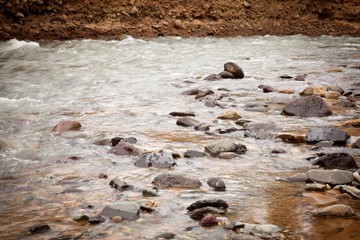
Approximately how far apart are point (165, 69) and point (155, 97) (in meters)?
2.10

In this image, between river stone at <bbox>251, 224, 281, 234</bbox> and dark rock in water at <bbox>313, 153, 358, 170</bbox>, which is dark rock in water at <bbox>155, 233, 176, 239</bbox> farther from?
dark rock in water at <bbox>313, 153, 358, 170</bbox>

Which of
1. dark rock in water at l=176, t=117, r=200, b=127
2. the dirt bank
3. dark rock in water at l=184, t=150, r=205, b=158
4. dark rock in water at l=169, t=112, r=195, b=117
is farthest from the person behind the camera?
the dirt bank

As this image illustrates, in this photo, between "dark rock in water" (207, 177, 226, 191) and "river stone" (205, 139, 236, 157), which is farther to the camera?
"river stone" (205, 139, 236, 157)

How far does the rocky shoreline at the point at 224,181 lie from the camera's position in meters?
2.13

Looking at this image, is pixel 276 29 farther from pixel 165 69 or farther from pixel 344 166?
pixel 344 166

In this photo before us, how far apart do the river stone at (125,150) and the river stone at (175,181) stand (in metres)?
0.55

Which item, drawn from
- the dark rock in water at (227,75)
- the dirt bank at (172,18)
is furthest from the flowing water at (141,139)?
the dirt bank at (172,18)

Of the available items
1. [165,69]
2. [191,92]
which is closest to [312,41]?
[165,69]

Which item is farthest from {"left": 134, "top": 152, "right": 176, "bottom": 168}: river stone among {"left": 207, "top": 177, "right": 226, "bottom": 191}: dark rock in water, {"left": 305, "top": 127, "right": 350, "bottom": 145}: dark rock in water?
{"left": 305, "top": 127, "right": 350, "bottom": 145}: dark rock in water

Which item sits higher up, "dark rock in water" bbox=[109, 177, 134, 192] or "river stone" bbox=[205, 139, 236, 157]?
"dark rock in water" bbox=[109, 177, 134, 192]

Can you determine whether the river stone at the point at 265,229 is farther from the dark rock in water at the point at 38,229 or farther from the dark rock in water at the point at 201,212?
the dark rock in water at the point at 38,229

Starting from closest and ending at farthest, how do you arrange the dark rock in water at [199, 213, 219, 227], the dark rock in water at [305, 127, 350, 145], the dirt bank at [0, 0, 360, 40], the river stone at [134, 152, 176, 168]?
1. the dark rock in water at [199, 213, 219, 227]
2. the river stone at [134, 152, 176, 168]
3. the dark rock in water at [305, 127, 350, 145]
4. the dirt bank at [0, 0, 360, 40]

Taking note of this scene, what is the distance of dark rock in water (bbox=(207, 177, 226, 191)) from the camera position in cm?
254

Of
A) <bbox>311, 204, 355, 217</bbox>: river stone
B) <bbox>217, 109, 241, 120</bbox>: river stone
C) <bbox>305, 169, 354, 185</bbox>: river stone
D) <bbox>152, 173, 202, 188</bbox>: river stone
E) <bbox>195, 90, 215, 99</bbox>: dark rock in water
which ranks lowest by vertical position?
<bbox>195, 90, 215, 99</bbox>: dark rock in water
